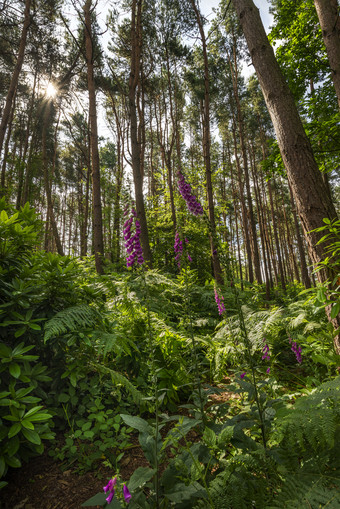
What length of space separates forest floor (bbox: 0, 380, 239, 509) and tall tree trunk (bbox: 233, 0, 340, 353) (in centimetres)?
222

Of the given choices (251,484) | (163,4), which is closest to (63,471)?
(251,484)

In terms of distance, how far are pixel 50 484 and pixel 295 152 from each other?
3442 mm

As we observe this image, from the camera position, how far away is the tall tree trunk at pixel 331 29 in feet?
14.1

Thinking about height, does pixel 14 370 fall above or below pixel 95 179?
below

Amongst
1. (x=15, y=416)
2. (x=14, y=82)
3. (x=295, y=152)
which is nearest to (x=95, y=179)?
(x=14, y=82)

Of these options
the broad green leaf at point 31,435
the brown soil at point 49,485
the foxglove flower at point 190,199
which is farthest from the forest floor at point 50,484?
the foxglove flower at point 190,199

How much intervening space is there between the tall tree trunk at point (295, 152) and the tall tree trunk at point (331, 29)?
2245mm

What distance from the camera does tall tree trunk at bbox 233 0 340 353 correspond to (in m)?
2.45

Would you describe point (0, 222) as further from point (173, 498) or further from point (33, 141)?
point (33, 141)

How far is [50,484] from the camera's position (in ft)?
5.22

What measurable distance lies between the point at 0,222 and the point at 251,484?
7.24ft

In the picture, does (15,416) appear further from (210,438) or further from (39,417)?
(210,438)

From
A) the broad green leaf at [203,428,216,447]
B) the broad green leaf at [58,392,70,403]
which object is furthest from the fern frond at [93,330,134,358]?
the broad green leaf at [203,428,216,447]

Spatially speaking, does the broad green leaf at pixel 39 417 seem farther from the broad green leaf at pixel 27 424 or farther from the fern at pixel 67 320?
the fern at pixel 67 320
